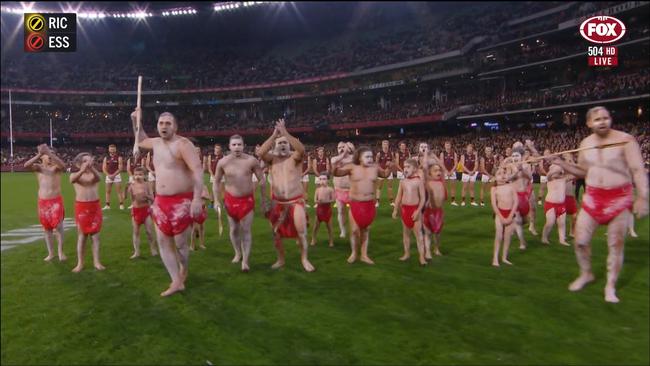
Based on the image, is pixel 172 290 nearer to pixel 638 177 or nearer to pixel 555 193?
Result: pixel 638 177

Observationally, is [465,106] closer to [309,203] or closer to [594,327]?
[309,203]

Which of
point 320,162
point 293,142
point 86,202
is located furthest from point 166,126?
point 320,162

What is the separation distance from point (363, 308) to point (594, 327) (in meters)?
2.87

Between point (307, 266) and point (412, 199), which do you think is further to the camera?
point (412, 199)

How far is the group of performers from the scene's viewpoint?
3.37 meters

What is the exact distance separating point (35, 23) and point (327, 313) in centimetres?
468

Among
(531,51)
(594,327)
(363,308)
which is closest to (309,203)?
(531,51)

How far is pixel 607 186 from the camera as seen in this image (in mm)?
3375

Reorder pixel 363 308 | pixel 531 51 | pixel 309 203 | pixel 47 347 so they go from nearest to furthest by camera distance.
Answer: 1. pixel 47 347
2. pixel 363 308
3. pixel 531 51
4. pixel 309 203

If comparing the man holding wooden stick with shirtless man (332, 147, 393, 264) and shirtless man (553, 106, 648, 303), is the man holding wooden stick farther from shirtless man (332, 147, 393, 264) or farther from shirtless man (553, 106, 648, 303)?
shirtless man (553, 106, 648, 303)

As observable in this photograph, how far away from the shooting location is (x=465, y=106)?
22859 mm

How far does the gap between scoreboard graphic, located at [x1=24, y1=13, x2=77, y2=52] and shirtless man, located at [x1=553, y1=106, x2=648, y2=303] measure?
4656 mm

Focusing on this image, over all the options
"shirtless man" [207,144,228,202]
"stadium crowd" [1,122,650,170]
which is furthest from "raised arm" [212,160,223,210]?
"shirtless man" [207,144,228,202]

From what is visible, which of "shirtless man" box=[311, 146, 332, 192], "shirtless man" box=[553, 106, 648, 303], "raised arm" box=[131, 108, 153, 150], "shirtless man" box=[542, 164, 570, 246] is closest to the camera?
"shirtless man" box=[553, 106, 648, 303]
